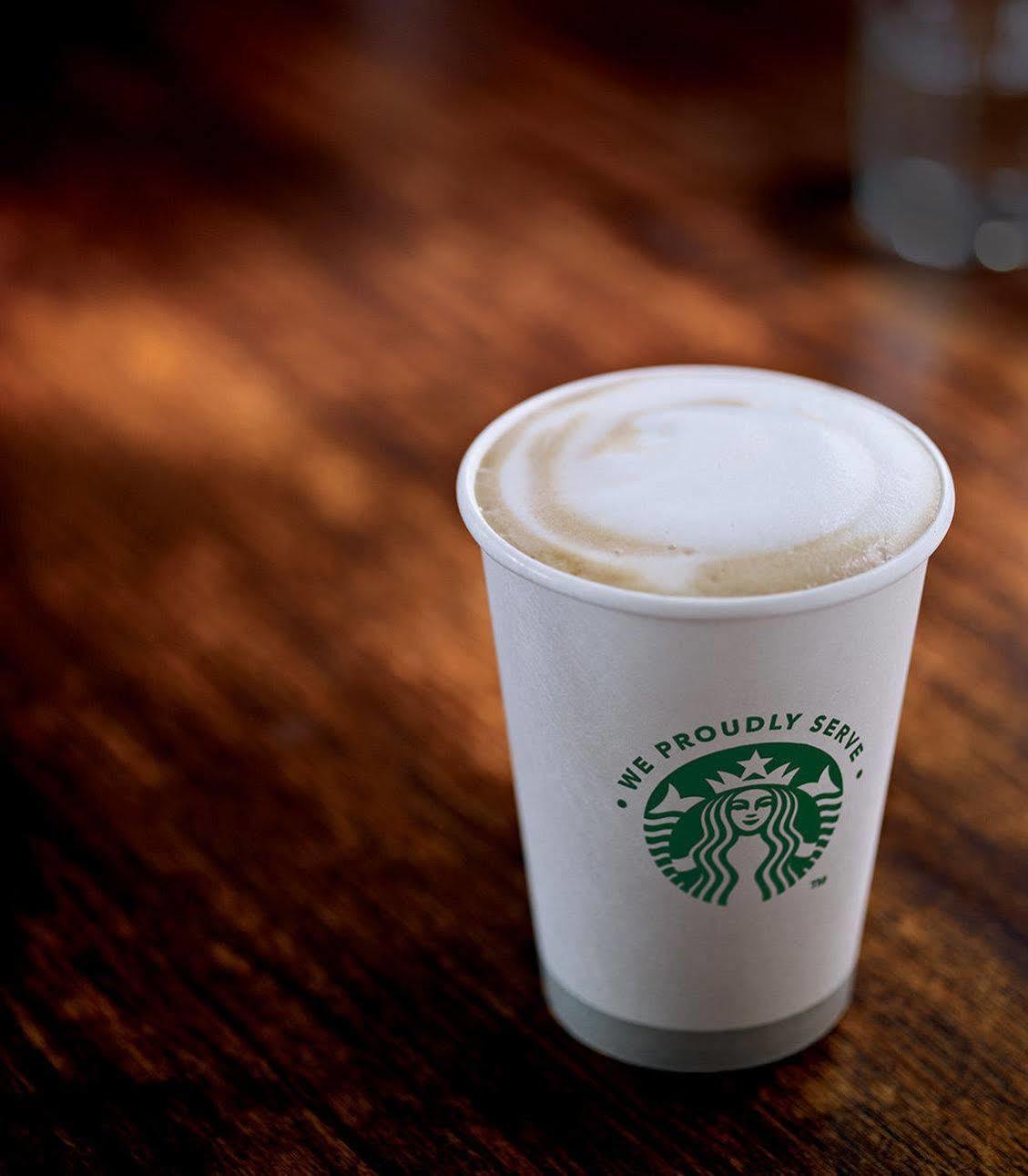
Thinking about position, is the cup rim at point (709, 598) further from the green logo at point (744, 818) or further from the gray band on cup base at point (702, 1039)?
the gray band on cup base at point (702, 1039)

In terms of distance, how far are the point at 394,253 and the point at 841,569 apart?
1.35 m

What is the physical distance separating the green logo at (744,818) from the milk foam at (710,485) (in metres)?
0.10

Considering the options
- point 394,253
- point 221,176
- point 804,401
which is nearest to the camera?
point 804,401

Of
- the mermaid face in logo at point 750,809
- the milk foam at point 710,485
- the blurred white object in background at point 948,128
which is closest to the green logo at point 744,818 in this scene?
the mermaid face in logo at point 750,809

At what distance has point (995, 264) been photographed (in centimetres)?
186

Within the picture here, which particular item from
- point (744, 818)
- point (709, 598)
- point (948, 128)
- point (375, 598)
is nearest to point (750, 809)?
point (744, 818)

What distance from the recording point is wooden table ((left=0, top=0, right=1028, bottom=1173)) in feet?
2.81

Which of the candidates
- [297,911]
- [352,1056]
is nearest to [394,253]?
[297,911]

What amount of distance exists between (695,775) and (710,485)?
0.14 m

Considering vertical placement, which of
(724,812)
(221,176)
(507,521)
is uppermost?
(507,521)

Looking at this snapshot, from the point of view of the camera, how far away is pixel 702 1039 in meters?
0.86

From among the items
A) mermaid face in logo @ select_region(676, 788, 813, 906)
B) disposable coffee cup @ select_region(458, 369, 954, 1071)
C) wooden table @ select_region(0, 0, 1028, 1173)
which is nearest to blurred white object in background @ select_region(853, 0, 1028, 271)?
wooden table @ select_region(0, 0, 1028, 1173)

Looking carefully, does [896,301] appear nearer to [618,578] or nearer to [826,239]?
[826,239]

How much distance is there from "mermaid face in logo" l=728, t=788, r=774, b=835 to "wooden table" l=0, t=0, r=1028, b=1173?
7.9 inches
